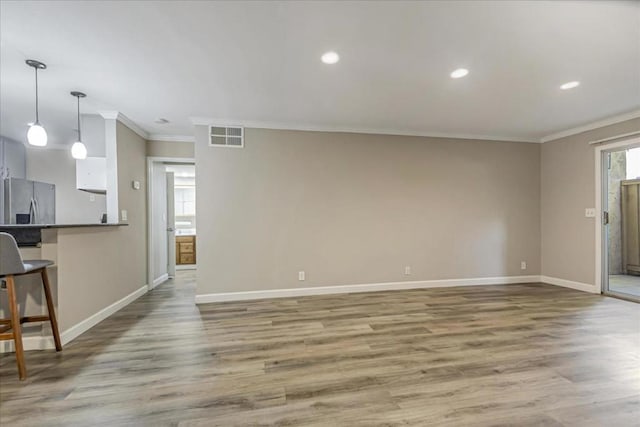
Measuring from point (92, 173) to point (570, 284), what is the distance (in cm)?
723

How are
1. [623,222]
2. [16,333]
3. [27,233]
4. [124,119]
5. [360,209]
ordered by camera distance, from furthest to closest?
[623,222] < [360,209] < [124,119] < [27,233] < [16,333]

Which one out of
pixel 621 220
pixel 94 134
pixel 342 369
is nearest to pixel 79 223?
pixel 94 134

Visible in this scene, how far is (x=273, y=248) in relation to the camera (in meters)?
4.13

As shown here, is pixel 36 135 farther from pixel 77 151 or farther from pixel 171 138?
pixel 171 138

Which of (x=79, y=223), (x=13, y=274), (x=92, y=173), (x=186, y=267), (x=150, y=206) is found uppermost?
(x=92, y=173)

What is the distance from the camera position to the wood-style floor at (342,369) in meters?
1.68

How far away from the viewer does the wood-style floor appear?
1677mm

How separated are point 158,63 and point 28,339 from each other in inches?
106

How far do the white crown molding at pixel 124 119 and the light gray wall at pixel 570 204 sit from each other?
6.66 meters

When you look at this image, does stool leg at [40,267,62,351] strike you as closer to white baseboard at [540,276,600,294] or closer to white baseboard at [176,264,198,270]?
white baseboard at [176,264,198,270]

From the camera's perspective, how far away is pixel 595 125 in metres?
4.22

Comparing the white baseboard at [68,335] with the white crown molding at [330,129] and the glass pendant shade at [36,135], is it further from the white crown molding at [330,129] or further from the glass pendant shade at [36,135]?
the white crown molding at [330,129]

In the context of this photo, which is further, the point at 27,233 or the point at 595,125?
the point at 595,125

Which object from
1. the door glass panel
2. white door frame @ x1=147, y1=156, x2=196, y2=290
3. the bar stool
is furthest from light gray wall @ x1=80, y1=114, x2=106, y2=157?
the door glass panel
